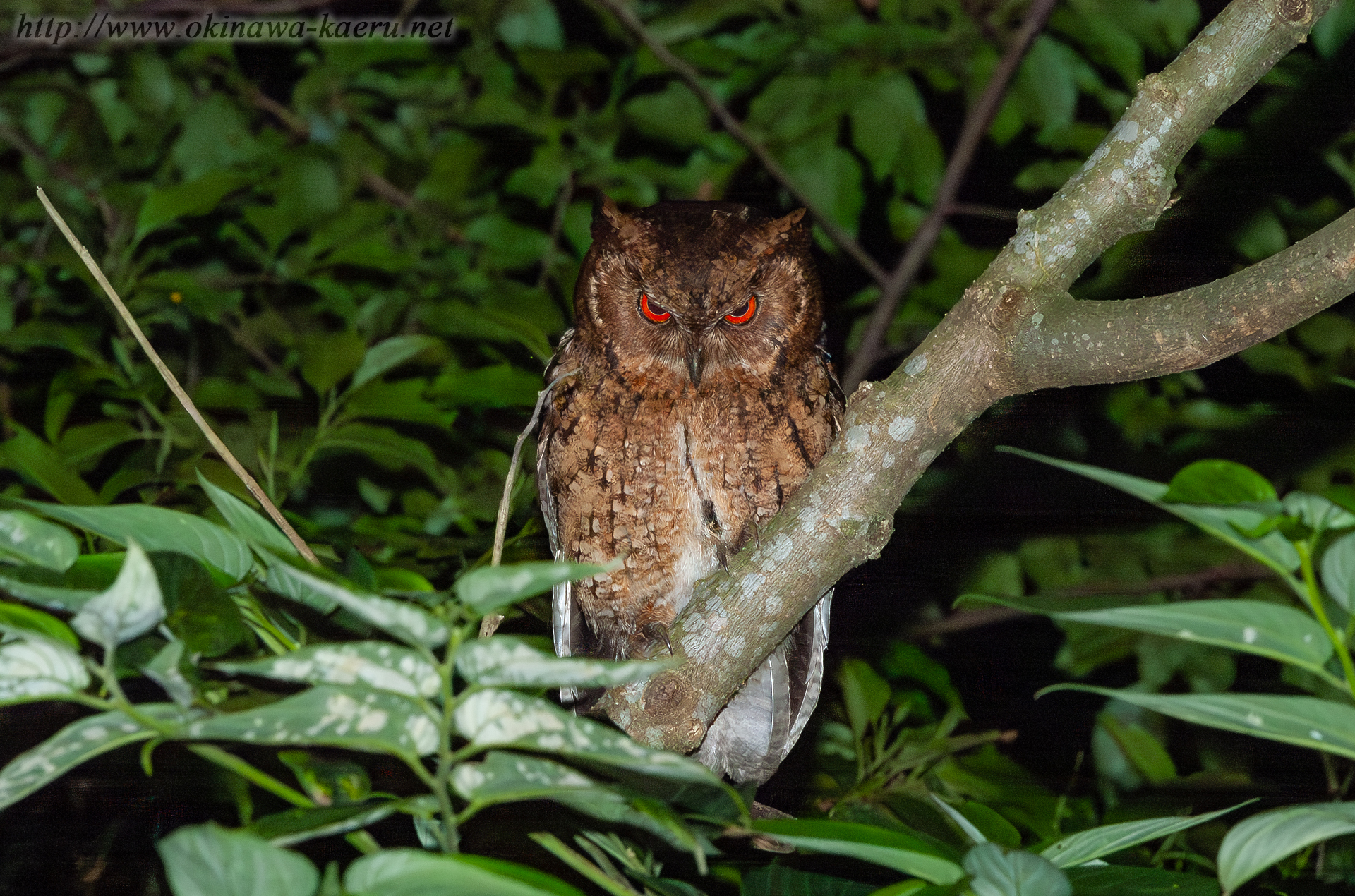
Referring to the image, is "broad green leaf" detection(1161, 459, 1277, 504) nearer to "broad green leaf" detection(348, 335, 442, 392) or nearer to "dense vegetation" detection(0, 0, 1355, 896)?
"dense vegetation" detection(0, 0, 1355, 896)

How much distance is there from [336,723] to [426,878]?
68mm

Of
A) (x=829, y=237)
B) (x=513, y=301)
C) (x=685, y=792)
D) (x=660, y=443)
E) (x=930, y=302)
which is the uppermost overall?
(x=829, y=237)

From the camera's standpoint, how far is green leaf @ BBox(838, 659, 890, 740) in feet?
5.33

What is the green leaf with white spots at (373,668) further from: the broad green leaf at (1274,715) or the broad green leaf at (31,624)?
the broad green leaf at (1274,715)

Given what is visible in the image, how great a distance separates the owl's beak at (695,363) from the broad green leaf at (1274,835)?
38.9 inches

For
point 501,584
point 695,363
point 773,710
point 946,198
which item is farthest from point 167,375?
point 946,198

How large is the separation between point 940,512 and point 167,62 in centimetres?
205

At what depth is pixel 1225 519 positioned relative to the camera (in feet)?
1.63

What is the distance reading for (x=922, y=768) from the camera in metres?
1.61

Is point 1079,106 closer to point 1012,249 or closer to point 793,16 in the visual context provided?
point 793,16

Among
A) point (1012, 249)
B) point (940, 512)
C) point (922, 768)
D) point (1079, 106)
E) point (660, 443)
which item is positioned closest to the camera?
point (1012, 249)

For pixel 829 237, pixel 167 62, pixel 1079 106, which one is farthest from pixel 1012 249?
pixel 167 62

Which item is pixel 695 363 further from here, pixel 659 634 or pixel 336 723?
pixel 336 723

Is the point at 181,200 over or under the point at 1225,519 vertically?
over
